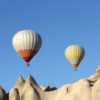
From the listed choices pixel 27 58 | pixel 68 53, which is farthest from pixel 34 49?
pixel 68 53

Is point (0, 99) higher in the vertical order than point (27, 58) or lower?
lower

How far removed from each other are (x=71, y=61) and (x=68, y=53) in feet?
6.65

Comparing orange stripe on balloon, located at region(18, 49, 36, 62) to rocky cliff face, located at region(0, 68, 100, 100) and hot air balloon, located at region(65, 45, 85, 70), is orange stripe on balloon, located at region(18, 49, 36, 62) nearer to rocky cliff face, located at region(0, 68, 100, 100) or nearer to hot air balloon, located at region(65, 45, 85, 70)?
rocky cliff face, located at region(0, 68, 100, 100)

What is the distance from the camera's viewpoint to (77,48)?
4512 centimetres

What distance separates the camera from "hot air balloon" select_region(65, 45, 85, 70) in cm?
4316

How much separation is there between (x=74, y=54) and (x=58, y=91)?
464cm

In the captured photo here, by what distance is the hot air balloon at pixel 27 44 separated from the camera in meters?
37.8

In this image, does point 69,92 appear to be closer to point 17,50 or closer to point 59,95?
point 59,95

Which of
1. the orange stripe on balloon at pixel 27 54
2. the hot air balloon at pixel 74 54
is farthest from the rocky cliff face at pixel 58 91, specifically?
the orange stripe on balloon at pixel 27 54

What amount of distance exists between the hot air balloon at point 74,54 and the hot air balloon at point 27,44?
206 inches

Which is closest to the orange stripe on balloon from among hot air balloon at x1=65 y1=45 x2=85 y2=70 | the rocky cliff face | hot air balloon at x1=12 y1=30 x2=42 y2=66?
hot air balloon at x1=12 y1=30 x2=42 y2=66

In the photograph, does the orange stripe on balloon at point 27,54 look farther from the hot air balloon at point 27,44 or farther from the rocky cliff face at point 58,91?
the rocky cliff face at point 58,91

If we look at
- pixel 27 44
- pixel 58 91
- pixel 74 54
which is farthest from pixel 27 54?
pixel 74 54

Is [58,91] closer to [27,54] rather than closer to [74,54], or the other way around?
[74,54]
